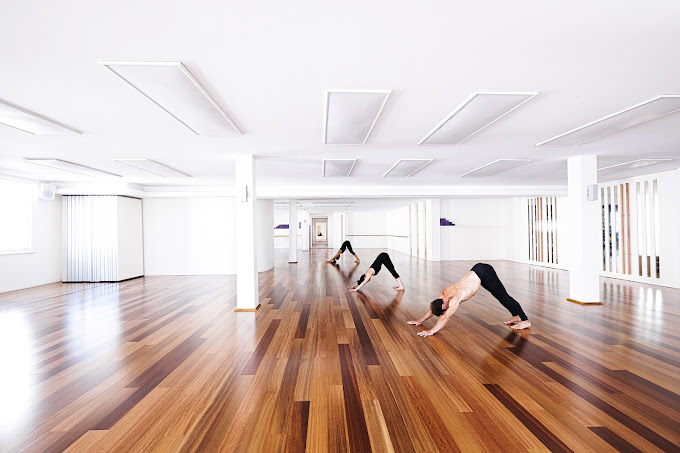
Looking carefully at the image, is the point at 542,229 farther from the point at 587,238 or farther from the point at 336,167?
the point at 336,167

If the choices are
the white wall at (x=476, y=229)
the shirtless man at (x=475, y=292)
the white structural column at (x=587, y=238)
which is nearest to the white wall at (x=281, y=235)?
the white wall at (x=476, y=229)

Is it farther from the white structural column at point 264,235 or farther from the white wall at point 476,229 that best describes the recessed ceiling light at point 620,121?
the white wall at point 476,229

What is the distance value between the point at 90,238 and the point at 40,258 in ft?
3.83

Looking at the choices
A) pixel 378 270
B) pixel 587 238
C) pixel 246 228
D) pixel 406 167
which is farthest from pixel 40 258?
pixel 587 238

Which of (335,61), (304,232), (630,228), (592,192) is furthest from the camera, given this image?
(304,232)

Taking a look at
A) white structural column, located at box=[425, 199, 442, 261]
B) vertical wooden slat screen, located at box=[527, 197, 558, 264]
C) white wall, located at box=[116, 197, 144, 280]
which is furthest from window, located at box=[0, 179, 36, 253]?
vertical wooden slat screen, located at box=[527, 197, 558, 264]

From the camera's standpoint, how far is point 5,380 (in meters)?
3.32

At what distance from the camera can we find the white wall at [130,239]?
10.1 metres

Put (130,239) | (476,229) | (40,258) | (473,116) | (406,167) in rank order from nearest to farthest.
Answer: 1. (473,116)
2. (406,167)
3. (40,258)
4. (130,239)
5. (476,229)

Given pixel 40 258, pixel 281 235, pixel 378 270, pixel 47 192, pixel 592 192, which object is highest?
pixel 47 192

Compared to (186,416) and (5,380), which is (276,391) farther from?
(5,380)

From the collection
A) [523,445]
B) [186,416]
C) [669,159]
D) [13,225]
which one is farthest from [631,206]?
[13,225]

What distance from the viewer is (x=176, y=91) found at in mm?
3322

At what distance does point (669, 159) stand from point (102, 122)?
9494 millimetres
